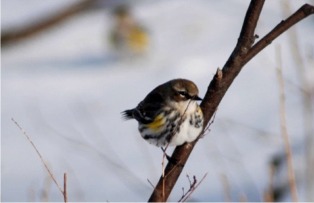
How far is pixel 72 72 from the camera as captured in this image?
9422mm

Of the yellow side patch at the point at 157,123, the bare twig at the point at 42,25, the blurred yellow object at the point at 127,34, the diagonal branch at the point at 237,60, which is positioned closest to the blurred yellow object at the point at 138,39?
the blurred yellow object at the point at 127,34

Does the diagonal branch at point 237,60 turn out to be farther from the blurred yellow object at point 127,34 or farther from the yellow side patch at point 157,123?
the blurred yellow object at point 127,34

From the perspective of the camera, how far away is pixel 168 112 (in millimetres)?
3930

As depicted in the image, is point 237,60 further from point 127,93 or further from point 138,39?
point 138,39

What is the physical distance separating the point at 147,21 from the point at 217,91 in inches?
299

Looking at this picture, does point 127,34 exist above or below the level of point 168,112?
above

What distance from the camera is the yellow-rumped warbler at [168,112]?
3627 mm

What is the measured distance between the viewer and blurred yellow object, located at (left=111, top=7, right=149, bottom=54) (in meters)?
9.12

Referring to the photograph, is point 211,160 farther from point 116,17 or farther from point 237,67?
point 237,67

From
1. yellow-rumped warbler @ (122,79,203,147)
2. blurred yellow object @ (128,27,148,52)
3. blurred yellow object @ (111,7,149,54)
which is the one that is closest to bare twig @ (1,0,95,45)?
blurred yellow object @ (111,7,149,54)

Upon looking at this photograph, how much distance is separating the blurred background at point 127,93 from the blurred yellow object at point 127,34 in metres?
0.01

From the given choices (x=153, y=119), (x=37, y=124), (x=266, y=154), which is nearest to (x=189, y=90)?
(x=153, y=119)

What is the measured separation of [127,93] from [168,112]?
15.4ft

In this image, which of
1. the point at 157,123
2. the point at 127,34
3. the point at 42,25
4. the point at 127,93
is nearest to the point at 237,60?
the point at 157,123
